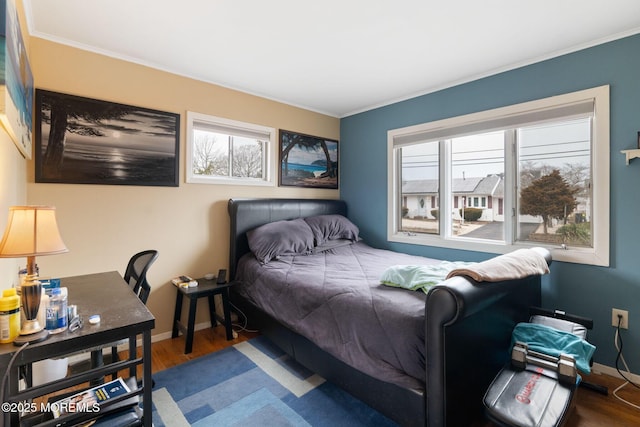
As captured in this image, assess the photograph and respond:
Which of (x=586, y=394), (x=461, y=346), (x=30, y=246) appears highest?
(x=30, y=246)

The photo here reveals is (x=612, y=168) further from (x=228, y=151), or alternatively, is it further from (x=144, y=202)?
(x=144, y=202)

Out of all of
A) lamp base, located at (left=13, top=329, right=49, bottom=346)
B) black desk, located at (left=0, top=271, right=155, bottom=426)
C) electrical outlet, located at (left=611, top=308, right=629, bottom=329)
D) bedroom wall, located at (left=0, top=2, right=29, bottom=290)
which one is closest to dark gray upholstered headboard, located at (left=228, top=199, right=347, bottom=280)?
black desk, located at (left=0, top=271, right=155, bottom=426)

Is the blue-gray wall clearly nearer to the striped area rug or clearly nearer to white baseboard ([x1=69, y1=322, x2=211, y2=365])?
the striped area rug

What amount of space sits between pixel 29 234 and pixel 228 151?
2156 millimetres

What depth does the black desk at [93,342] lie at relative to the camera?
3.26 ft

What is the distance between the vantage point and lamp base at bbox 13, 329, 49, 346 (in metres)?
1.01

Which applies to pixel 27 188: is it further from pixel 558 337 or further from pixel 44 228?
pixel 558 337

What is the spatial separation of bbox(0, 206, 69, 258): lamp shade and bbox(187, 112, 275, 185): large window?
1.63m

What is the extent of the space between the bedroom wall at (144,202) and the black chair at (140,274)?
0.50m

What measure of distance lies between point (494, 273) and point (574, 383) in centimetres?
64

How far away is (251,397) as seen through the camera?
1.86 meters

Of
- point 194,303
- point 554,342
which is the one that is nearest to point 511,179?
point 554,342

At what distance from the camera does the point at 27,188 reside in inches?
81.0

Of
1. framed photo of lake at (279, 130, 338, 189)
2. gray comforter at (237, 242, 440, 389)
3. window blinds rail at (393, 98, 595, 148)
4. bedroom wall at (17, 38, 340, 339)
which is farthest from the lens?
framed photo of lake at (279, 130, 338, 189)
